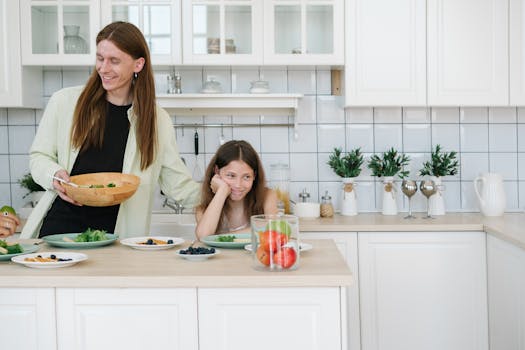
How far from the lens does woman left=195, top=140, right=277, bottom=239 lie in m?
2.55

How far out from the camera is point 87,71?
3.47 meters

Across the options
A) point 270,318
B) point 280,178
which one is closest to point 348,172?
point 280,178

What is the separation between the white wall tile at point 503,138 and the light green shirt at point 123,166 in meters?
1.80

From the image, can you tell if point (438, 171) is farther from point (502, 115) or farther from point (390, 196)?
point (502, 115)

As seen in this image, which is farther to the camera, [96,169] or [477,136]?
[477,136]

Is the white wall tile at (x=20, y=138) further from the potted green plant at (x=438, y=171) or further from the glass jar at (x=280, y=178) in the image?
the potted green plant at (x=438, y=171)

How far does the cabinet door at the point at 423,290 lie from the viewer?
294 cm

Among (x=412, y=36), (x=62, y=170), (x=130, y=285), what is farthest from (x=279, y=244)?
(x=412, y=36)

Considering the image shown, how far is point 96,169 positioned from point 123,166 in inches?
3.6

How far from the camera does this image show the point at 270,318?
158 centimetres

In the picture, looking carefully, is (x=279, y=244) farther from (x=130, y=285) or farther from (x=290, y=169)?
(x=290, y=169)

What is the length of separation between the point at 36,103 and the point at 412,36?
6.19 ft

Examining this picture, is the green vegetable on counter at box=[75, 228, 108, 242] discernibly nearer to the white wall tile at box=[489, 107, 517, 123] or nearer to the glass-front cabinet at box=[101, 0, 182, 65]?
the glass-front cabinet at box=[101, 0, 182, 65]

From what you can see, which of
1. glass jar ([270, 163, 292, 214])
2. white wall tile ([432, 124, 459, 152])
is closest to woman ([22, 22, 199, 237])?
glass jar ([270, 163, 292, 214])
